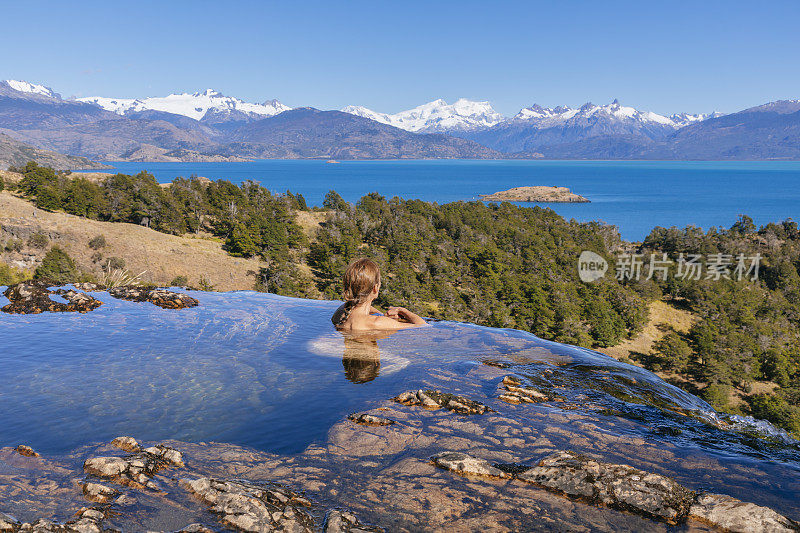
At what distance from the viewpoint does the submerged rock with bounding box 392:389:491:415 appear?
22.9 ft

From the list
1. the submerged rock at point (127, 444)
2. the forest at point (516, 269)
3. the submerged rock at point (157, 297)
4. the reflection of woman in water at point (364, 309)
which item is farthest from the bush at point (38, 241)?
the submerged rock at point (127, 444)

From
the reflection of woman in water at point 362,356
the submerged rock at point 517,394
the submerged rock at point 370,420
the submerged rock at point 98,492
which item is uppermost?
the submerged rock at point 98,492

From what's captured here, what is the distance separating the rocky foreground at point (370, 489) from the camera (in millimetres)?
4008

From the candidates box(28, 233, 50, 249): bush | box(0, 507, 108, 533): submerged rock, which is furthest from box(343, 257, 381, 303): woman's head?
box(28, 233, 50, 249): bush

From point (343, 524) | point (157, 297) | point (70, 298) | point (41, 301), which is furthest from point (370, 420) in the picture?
point (41, 301)

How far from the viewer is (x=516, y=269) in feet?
197

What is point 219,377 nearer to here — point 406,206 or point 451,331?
point 451,331

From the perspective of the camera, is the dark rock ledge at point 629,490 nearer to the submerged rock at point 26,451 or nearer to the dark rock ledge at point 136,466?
the dark rock ledge at point 136,466

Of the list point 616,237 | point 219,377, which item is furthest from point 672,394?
point 616,237

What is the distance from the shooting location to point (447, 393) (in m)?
7.58

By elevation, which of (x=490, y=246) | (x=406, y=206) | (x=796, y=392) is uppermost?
(x=406, y=206)

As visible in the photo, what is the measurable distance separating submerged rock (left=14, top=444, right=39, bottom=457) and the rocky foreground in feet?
0.08

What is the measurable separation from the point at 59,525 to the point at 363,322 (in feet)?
27.6

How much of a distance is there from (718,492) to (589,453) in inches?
53.0
